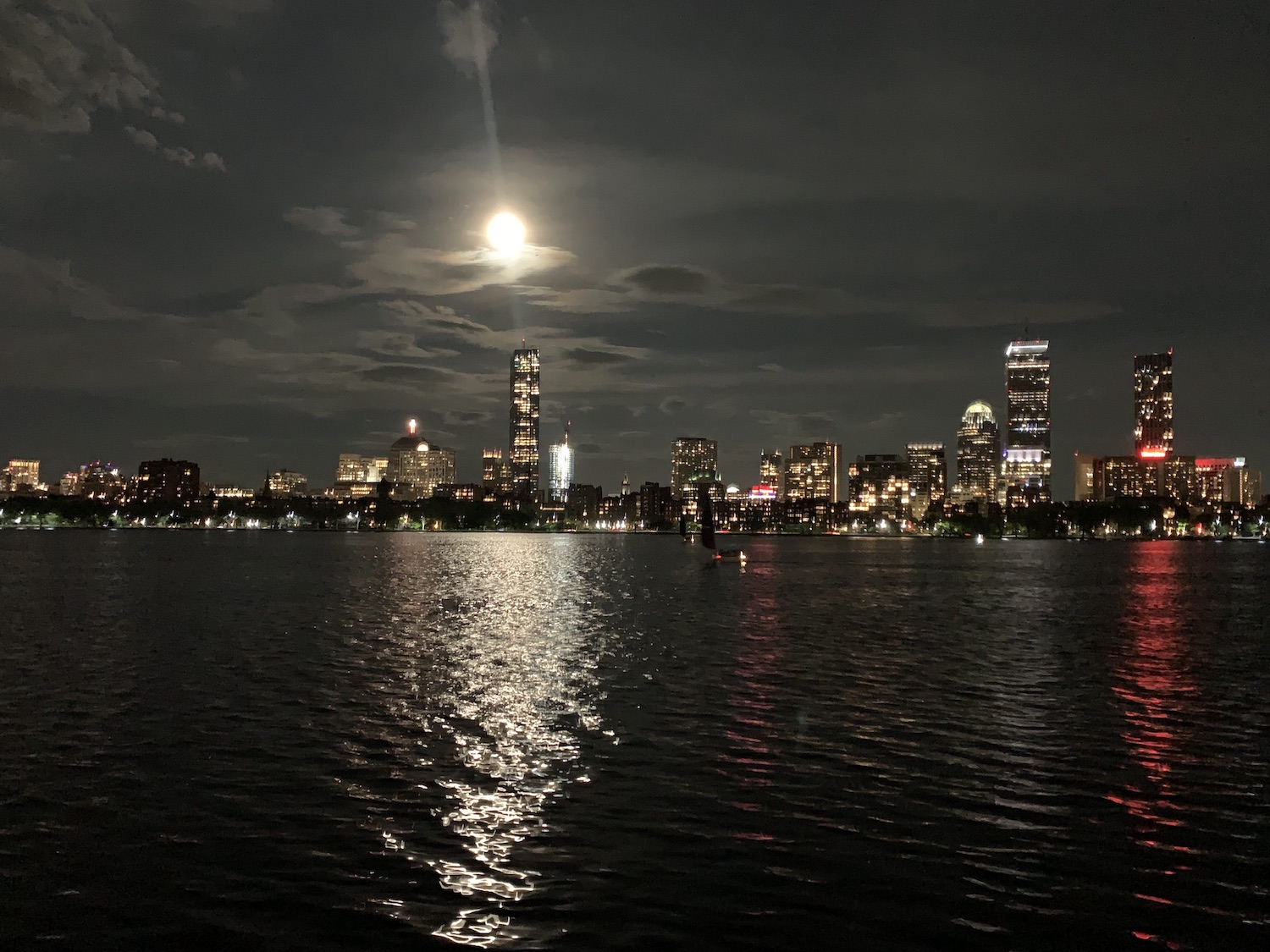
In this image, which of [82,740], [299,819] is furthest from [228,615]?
[299,819]

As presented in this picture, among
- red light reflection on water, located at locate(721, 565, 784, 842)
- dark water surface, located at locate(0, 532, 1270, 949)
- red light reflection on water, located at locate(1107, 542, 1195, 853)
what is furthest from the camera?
red light reflection on water, located at locate(721, 565, 784, 842)

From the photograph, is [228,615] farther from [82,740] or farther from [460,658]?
[82,740]

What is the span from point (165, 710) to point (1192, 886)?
83.7ft

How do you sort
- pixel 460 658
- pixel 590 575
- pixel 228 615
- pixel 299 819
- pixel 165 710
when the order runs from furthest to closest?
pixel 590 575, pixel 228 615, pixel 460 658, pixel 165 710, pixel 299 819

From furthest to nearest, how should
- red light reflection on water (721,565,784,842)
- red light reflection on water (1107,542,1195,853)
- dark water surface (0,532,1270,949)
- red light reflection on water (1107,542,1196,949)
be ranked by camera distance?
red light reflection on water (721,565,784,842), red light reflection on water (1107,542,1195,853), red light reflection on water (1107,542,1196,949), dark water surface (0,532,1270,949)

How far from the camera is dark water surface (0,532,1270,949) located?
1455cm

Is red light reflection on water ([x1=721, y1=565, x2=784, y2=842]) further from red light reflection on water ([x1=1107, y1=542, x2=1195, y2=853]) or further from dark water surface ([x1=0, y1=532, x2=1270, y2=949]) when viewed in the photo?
red light reflection on water ([x1=1107, y1=542, x2=1195, y2=853])

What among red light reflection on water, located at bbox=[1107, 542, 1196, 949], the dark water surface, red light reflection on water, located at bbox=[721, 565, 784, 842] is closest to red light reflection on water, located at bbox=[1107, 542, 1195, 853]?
red light reflection on water, located at bbox=[1107, 542, 1196, 949]

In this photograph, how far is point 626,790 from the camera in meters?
21.2

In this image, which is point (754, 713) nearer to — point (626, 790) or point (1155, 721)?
point (626, 790)

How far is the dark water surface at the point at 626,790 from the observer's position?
47.7 feet

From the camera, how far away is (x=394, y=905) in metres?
14.8

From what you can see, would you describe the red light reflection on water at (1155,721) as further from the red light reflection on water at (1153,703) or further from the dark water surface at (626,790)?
the dark water surface at (626,790)

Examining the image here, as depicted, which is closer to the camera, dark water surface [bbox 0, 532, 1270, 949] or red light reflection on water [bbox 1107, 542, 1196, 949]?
dark water surface [bbox 0, 532, 1270, 949]
